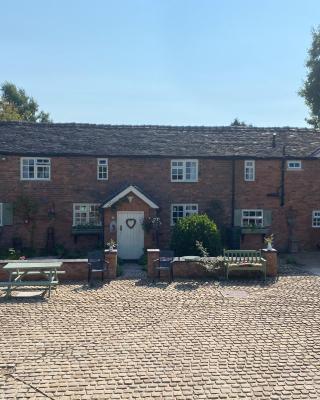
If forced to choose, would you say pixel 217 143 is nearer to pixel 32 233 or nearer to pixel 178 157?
pixel 178 157

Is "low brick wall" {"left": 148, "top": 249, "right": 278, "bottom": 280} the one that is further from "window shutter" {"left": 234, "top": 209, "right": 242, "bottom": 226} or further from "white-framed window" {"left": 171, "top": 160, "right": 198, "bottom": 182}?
"white-framed window" {"left": 171, "top": 160, "right": 198, "bottom": 182}

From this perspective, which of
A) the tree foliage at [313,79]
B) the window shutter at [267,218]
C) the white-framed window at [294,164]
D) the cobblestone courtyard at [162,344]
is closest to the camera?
the cobblestone courtyard at [162,344]

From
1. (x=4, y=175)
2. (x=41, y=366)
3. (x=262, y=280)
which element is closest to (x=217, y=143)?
(x=262, y=280)

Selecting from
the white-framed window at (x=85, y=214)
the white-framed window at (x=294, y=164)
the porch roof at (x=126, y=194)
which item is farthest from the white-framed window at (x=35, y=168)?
the white-framed window at (x=294, y=164)

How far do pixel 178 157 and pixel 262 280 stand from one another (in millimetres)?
8773

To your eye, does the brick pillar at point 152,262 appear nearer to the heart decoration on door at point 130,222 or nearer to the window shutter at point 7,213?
the heart decoration on door at point 130,222

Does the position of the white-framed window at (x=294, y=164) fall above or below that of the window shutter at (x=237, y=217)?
above

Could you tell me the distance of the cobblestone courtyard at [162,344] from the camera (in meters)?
6.85

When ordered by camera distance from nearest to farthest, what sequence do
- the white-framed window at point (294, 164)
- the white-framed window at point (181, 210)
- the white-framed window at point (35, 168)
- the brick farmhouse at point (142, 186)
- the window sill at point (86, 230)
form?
the window sill at point (86, 230) < the brick farmhouse at point (142, 186) < the white-framed window at point (35, 168) < the white-framed window at point (181, 210) < the white-framed window at point (294, 164)

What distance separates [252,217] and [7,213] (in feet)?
42.7

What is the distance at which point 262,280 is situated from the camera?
49.0 feet

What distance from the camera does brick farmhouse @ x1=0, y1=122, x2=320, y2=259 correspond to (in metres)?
20.2

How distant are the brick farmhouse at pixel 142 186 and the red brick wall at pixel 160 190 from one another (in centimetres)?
5

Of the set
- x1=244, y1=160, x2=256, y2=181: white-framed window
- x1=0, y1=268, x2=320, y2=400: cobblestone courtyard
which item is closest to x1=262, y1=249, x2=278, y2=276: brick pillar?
x1=0, y1=268, x2=320, y2=400: cobblestone courtyard
